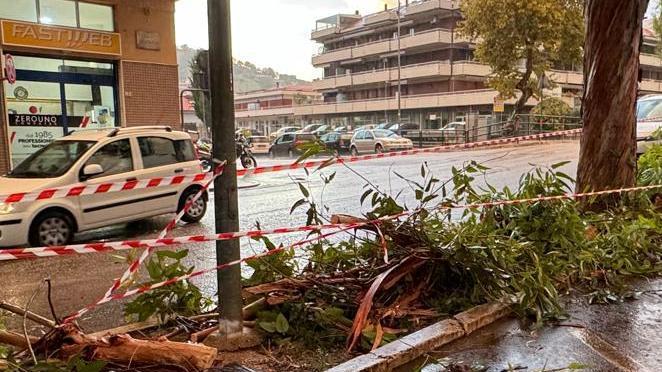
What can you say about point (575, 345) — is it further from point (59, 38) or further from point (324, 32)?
point (324, 32)

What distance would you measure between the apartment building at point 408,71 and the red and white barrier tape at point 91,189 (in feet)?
124

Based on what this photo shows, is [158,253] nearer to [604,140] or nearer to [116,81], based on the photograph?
[604,140]

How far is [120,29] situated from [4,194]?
978 centimetres

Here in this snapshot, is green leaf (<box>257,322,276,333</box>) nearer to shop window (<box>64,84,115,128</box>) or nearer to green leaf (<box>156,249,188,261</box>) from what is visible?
green leaf (<box>156,249,188,261</box>)

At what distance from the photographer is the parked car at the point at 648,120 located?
11.4m

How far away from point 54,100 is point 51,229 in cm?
896

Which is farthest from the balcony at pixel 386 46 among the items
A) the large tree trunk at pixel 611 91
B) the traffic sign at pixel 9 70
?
the large tree trunk at pixel 611 91

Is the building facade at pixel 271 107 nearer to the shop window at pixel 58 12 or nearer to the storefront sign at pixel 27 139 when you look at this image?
the shop window at pixel 58 12

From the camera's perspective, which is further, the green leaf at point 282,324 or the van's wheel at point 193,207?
the van's wheel at point 193,207

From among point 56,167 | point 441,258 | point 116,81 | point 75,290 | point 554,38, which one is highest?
point 554,38

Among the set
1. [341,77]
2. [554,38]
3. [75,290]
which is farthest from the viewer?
[341,77]

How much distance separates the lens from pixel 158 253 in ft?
13.5

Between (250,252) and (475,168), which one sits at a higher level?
(475,168)

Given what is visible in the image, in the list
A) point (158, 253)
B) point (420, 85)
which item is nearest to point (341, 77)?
point (420, 85)
